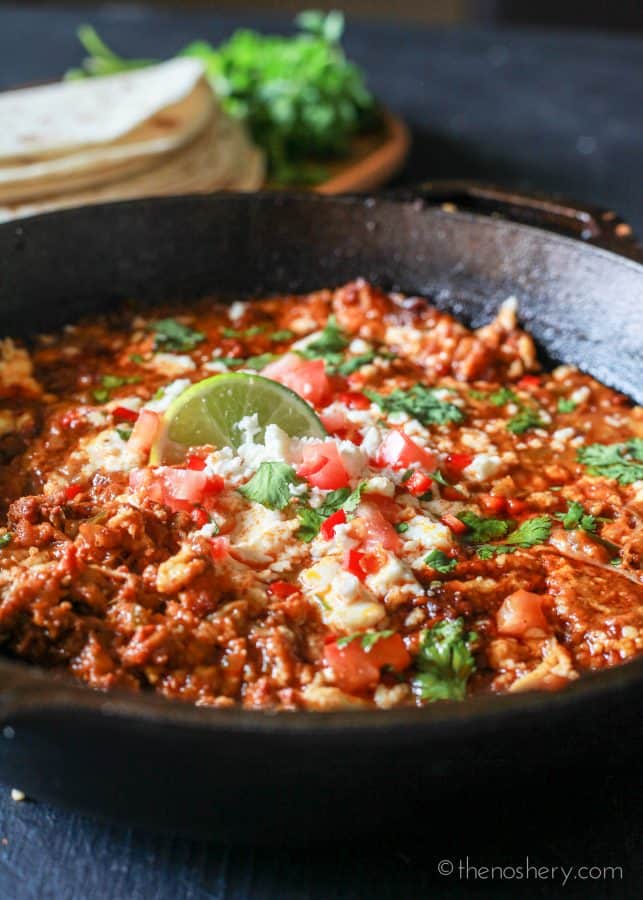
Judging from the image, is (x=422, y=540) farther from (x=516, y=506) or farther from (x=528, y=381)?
(x=528, y=381)

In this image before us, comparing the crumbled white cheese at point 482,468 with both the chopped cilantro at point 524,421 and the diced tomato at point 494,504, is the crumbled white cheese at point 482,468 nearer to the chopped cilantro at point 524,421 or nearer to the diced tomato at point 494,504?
the diced tomato at point 494,504

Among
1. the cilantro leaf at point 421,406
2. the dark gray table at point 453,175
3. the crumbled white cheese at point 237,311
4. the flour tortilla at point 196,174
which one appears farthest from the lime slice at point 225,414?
the flour tortilla at point 196,174

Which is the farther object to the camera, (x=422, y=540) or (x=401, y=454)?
(x=401, y=454)

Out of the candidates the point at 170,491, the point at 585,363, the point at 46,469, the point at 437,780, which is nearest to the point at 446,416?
the point at 585,363

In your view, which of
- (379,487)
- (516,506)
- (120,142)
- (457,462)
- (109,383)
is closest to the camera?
(379,487)

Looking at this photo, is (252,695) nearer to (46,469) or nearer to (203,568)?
(203,568)

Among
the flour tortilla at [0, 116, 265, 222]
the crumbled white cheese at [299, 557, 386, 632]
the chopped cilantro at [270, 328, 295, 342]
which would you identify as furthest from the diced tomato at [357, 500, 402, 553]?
the flour tortilla at [0, 116, 265, 222]

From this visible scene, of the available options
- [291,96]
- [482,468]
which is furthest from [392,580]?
[291,96]

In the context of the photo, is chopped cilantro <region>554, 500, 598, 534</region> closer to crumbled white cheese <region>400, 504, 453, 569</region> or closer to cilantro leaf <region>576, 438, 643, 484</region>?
cilantro leaf <region>576, 438, 643, 484</region>
